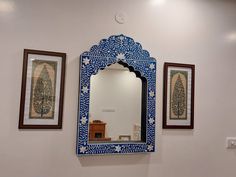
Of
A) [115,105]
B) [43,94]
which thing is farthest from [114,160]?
[43,94]

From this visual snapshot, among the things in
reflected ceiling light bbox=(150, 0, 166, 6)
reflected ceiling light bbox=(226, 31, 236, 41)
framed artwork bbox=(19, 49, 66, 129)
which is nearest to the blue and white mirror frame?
framed artwork bbox=(19, 49, 66, 129)

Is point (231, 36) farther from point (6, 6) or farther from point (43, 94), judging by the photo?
point (6, 6)

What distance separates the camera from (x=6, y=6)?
6.04 feet

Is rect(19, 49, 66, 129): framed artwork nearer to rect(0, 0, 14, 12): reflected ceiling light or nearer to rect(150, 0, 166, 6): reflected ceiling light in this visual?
rect(0, 0, 14, 12): reflected ceiling light

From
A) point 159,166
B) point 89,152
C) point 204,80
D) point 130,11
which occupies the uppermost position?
point 130,11

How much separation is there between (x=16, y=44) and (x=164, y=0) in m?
1.30

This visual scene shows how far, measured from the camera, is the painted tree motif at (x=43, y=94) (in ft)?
6.14

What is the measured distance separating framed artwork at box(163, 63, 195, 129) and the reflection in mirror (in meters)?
0.25

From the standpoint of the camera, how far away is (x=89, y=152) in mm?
1928

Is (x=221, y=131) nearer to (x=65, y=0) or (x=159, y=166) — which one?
(x=159, y=166)

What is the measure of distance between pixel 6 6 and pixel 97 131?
1.13 meters

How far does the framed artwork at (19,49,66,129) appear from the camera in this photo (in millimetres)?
1842

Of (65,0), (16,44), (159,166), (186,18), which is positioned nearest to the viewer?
(16,44)

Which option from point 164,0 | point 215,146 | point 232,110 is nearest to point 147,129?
point 215,146
